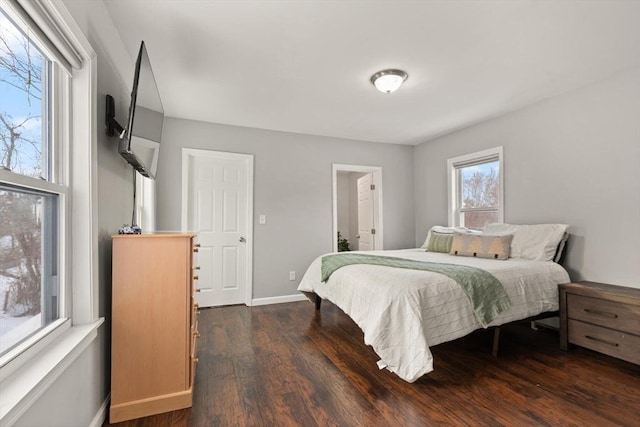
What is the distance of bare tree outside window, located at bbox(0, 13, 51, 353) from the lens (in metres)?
1.03

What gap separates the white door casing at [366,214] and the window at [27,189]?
4172 mm

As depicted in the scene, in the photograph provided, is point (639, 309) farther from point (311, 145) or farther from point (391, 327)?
point (311, 145)

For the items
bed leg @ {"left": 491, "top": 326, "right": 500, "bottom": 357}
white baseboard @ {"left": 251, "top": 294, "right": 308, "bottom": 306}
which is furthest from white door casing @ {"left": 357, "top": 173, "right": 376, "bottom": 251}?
bed leg @ {"left": 491, "top": 326, "right": 500, "bottom": 357}

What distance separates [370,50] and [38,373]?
2.55 m

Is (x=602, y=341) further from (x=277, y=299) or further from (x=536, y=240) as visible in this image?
(x=277, y=299)

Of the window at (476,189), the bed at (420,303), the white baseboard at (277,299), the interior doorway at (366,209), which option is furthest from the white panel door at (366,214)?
the bed at (420,303)

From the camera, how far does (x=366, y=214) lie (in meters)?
5.28

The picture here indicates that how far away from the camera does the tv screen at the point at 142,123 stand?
5.31 feet

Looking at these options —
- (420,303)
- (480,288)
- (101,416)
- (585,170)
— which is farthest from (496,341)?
(101,416)

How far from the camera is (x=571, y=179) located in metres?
2.98

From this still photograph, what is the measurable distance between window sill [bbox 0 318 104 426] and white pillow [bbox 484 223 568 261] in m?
3.49

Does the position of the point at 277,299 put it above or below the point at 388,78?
below

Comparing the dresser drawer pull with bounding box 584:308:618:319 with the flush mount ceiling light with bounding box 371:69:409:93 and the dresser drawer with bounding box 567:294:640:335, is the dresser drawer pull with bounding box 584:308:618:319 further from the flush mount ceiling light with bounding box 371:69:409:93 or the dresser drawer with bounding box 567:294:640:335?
the flush mount ceiling light with bounding box 371:69:409:93

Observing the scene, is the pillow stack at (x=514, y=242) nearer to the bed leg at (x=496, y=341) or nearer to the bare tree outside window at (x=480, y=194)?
the bare tree outside window at (x=480, y=194)
